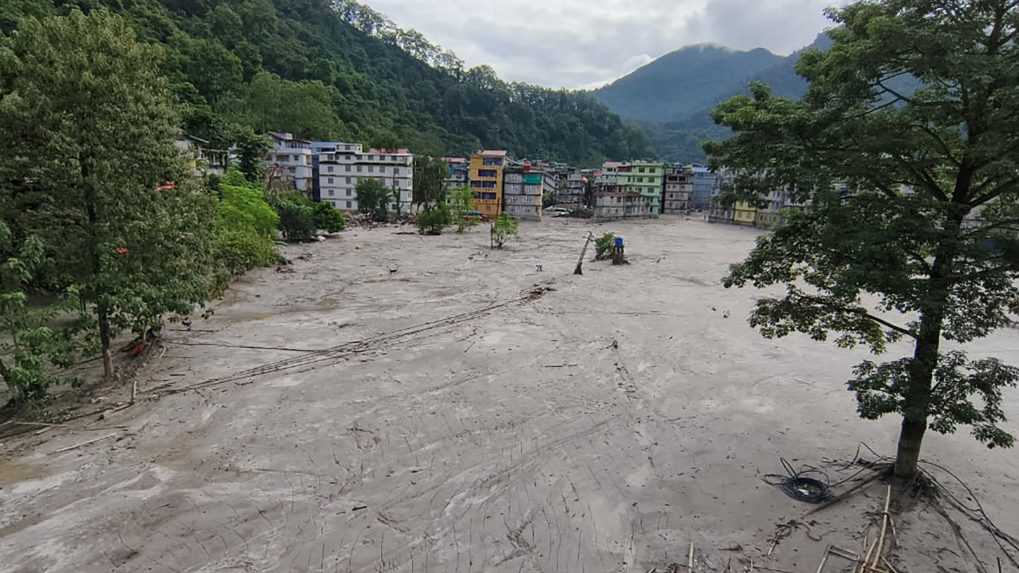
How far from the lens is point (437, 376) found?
14547mm

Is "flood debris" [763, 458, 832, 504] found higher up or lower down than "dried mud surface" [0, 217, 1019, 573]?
higher up

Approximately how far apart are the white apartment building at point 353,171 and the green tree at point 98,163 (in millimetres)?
58515

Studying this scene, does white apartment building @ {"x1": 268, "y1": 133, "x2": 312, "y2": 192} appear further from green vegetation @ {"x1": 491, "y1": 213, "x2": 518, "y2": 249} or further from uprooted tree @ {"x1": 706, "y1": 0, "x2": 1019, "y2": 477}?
uprooted tree @ {"x1": 706, "y1": 0, "x2": 1019, "y2": 477}

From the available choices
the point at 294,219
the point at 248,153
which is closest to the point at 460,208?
the point at 294,219

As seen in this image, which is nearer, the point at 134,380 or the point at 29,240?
the point at 29,240

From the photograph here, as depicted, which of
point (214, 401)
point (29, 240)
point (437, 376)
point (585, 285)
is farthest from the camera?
point (585, 285)

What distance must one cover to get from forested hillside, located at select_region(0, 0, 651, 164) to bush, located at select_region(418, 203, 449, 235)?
61.4ft

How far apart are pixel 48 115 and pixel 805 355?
2017cm

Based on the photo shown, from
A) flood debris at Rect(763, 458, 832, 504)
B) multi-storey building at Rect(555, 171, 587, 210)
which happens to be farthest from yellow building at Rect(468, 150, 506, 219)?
flood debris at Rect(763, 458, 832, 504)

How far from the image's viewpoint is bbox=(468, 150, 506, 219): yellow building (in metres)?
82.0

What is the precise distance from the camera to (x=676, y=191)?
10050cm

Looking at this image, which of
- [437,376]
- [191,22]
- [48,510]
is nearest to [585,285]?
[437,376]

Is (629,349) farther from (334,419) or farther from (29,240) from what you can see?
(29,240)

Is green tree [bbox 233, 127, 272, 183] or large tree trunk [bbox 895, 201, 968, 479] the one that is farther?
green tree [bbox 233, 127, 272, 183]
